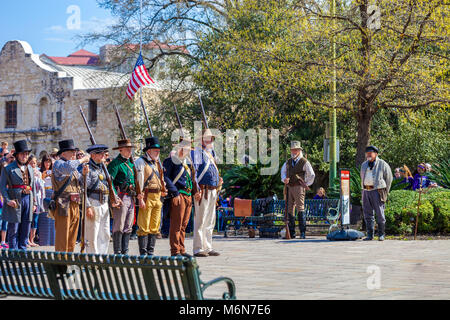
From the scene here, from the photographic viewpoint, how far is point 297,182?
17.4 meters

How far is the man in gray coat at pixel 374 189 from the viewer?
16.6 metres

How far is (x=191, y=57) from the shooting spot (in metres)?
31.3

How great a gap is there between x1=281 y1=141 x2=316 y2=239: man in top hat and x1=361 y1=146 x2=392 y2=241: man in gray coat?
1.23 metres

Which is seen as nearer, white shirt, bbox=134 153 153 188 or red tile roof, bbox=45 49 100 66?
white shirt, bbox=134 153 153 188

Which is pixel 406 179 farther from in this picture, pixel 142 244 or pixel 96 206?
pixel 96 206

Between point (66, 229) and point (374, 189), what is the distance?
8.13m

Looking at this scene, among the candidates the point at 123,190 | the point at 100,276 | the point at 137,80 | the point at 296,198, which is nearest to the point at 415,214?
the point at 296,198

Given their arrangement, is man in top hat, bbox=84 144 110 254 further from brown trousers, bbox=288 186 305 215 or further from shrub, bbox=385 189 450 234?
shrub, bbox=385 189 450 234

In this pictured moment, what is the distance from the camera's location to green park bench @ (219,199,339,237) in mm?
18500

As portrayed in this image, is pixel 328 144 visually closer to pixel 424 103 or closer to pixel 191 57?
pixel 424 103

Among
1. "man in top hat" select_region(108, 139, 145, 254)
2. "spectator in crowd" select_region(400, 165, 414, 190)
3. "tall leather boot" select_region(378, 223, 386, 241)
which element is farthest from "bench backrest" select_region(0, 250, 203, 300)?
"spectator in crowd" select_region(400, 165, 414, 190)

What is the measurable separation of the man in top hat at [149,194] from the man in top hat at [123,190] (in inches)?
5.8


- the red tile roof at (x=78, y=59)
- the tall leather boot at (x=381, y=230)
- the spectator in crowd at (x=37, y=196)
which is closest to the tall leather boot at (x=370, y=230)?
the tall leather boot at (x=381, y=230)
